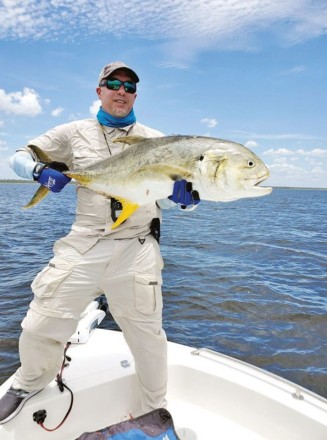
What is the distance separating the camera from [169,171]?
3215 mm

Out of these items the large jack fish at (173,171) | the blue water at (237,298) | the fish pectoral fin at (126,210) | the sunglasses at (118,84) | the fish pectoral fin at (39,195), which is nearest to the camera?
the large jack fish at (173,171)

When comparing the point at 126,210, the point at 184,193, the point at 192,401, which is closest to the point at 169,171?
the point at 184,193

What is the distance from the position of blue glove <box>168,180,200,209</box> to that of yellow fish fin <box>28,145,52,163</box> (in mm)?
1384

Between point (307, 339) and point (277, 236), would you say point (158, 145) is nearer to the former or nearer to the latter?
point (307, 339)

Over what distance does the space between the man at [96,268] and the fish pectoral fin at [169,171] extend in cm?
61

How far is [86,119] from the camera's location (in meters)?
4.20

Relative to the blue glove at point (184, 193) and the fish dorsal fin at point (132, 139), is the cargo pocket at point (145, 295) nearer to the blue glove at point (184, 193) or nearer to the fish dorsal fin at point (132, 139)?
the blue glove at point (184, 193)

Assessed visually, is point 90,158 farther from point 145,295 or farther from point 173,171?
point 145,295

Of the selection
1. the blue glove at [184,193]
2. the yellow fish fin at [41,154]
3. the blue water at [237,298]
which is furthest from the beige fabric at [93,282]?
the blue water at [237,298]

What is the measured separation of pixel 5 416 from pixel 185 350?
2176 millimetres

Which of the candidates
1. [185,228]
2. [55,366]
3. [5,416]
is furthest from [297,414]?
[185,228]

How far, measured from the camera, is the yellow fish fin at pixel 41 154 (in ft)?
12.7

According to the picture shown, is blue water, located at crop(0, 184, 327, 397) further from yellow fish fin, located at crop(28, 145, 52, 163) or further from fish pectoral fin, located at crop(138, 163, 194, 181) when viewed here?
fish pectoral fin, located at crop(138, 163, 194, 181)

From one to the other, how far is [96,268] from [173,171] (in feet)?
4.29
